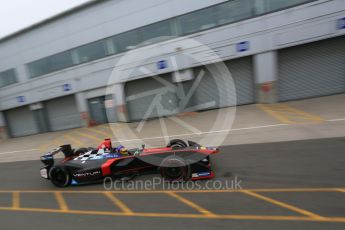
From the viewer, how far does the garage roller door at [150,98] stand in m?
16.6

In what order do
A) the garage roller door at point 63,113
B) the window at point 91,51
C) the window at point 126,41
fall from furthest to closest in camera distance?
the garage roller door at point 63,113
the window at point 91,51
the window at point 126,41

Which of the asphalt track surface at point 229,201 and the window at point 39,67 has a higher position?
the window at point 39,67

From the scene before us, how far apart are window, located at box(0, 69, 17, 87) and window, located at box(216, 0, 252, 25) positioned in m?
18.0

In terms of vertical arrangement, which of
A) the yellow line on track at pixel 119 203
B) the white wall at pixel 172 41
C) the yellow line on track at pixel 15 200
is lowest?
the yellow line on track at pixel 15 200

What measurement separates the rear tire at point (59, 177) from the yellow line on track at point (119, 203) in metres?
1.45

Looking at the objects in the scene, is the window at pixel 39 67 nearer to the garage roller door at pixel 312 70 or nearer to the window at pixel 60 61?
the window at pixel 60 61

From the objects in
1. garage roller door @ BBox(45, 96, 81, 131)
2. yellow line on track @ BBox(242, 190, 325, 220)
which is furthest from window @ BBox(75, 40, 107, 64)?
yellow line on track @ BBox(242, 190, 325, 220)

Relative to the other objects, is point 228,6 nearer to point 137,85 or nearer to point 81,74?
point 137,85

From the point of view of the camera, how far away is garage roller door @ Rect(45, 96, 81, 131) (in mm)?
19812

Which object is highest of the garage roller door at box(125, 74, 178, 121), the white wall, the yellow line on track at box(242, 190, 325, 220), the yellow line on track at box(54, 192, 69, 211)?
the white wall

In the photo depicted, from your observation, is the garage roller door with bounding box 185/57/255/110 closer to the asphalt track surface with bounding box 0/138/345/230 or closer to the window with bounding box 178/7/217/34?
the window with bounding box 178/7/217/34

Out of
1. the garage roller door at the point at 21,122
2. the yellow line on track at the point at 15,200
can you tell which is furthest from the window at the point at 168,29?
the yellow line on track at the point at 15,200

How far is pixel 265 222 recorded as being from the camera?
4.09 metres

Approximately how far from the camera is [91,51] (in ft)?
57.9
